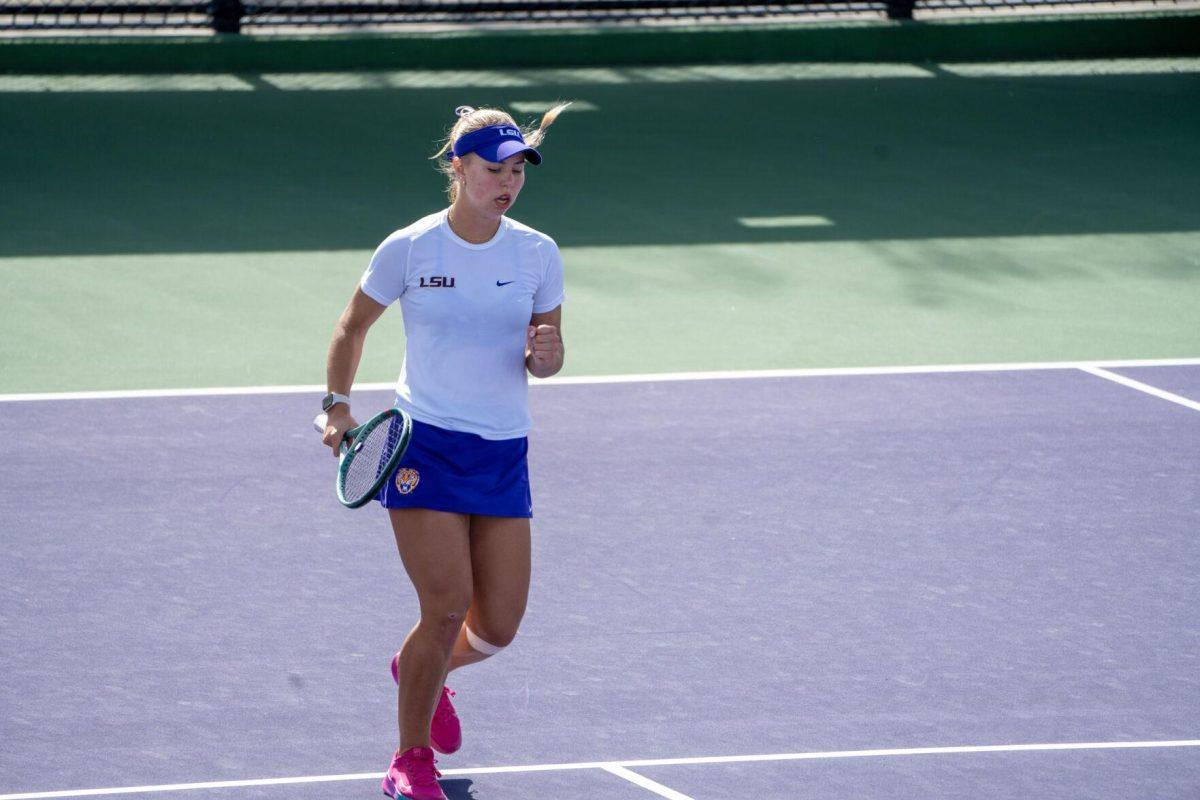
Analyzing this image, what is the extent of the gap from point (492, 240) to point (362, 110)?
10.4 meters

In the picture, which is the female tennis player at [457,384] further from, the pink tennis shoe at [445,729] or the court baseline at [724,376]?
the court baseline at [724,376]

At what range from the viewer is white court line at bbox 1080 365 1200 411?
10086mm

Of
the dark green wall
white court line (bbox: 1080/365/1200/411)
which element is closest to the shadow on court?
the dark green wall

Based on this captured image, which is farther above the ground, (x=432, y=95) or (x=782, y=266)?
(x=432, y=95)

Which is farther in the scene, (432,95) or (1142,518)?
(432,95)

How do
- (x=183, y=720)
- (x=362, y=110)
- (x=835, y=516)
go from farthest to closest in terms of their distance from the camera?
1. (x=362, y=110)
2. (x=835, y=516)
3. (x=183, y=720)

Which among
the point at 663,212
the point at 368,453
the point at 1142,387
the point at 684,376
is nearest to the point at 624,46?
the point at 663,212

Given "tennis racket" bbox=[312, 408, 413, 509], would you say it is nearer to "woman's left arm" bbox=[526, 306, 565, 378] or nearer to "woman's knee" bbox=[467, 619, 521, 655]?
"woman's left arm" bbox=[526, 306, 565, 378]

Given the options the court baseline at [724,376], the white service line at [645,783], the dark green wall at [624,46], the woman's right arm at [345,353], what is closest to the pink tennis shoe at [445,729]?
the white service line at [645,783]

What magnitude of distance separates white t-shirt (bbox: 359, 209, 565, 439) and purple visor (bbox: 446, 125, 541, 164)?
0.27m

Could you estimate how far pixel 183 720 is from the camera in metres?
6.26

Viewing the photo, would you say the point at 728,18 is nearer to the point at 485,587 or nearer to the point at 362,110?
the point at 362,110

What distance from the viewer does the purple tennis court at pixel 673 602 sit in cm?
604

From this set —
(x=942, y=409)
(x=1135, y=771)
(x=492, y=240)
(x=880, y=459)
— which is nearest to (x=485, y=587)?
(x=492, y=240)
